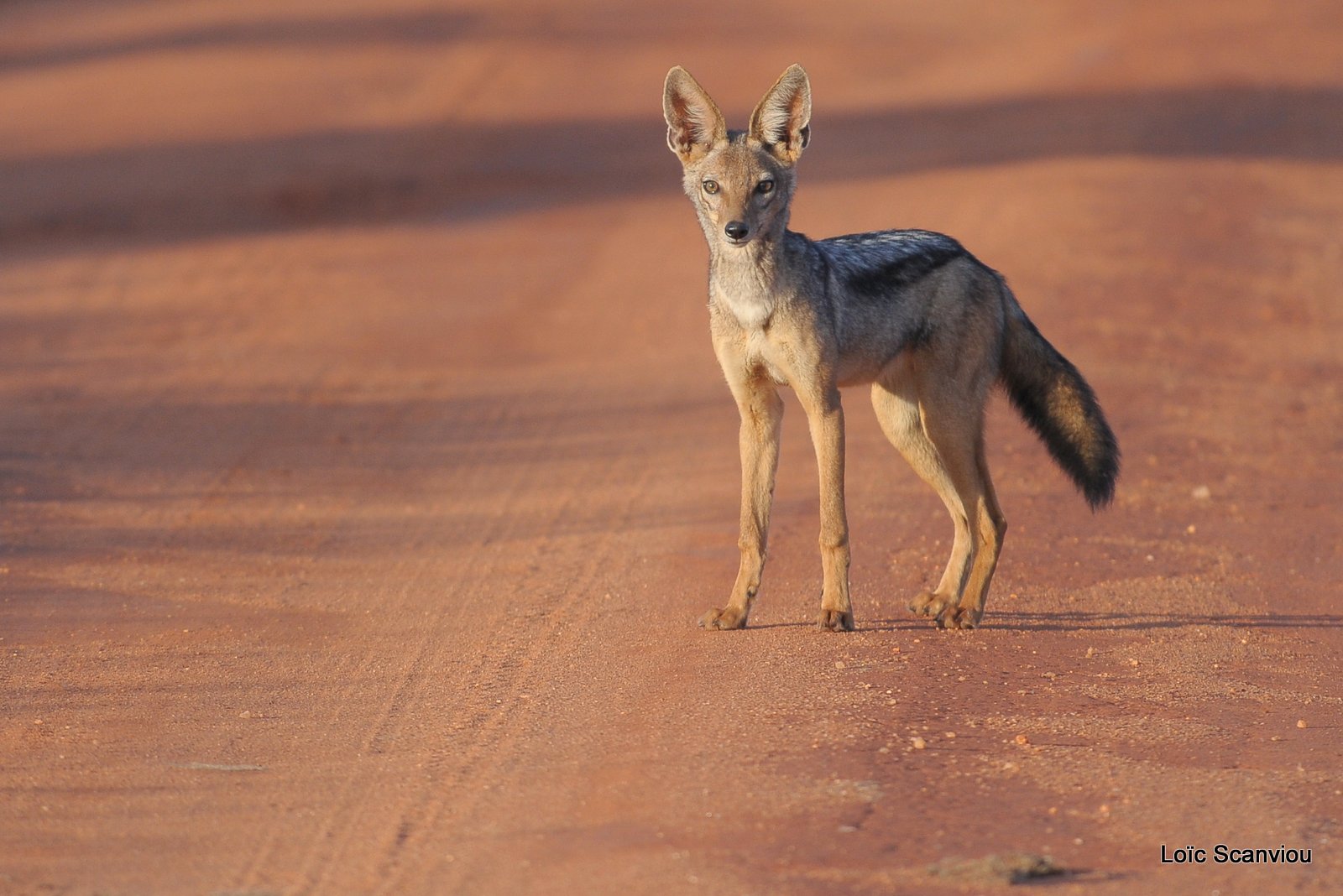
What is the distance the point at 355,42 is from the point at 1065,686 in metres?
26.3

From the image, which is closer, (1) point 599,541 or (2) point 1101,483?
(2) point 1101,483

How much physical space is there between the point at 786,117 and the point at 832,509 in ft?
5.56

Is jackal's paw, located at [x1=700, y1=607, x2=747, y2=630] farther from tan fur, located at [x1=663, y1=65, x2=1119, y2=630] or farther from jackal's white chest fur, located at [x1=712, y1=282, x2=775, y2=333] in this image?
jackal's white chest fur, located at [x1=712, y1=282, x2=775, y2=333]

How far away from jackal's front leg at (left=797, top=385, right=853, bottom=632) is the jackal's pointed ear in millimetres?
1095

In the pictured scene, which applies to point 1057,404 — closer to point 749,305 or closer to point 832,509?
point 832,509

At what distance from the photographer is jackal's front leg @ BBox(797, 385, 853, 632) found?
6.92 meters

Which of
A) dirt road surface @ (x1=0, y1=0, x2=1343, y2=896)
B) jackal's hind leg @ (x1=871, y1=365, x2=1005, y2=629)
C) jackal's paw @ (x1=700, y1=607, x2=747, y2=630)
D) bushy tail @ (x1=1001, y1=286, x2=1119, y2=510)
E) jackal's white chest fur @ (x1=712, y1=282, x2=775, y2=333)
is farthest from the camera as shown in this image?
bushy tail @ (x1=1001, y1=286, x2=1119, y2=510)

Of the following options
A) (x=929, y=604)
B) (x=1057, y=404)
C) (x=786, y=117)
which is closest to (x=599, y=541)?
(x=929, y=604)

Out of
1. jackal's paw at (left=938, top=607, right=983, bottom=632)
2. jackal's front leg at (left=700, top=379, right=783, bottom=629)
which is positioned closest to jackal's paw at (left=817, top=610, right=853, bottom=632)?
jackal's front leg at (left=700, top=379, right=783, bottom=629)

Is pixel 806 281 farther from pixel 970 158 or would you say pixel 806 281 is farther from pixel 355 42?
pixel 355 42

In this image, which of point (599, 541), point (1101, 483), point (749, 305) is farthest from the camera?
point (599, 541)

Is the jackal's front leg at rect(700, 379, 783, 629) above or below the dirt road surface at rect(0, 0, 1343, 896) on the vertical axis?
above

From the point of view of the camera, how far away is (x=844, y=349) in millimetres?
7055

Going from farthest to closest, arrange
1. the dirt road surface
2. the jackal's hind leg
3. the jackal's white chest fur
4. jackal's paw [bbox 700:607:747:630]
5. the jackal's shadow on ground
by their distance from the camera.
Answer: the jackal's hind leg < the jackal's shadow on ground < jackal's paw [bbox 700:607:747:630] < the jackal's white chest fur < the dirt road surface
